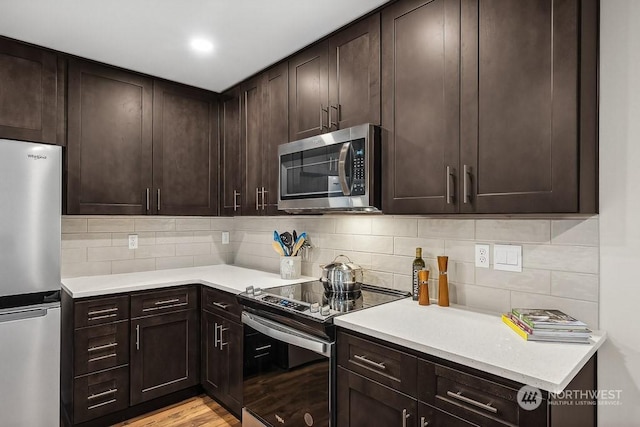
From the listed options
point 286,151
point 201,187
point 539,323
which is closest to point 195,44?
point 286,151

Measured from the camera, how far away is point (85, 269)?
2.85 meters

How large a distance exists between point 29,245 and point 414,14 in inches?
93.2

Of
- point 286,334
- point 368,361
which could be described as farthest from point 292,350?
point 368,361

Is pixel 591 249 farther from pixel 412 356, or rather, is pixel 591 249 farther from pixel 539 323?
pixel 412 356

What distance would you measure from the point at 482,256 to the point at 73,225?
2.77 meters

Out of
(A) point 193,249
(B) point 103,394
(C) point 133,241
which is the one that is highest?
(C) point 133,241

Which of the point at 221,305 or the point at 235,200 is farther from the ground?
the point at 235,200

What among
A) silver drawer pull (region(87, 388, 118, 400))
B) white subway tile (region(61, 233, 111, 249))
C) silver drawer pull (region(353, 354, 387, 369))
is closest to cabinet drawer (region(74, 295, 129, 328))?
silver drawer pull (region(87, 388, 118, 400))

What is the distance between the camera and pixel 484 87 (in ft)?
5.05

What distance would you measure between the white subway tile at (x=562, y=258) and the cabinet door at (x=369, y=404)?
32.5 inches

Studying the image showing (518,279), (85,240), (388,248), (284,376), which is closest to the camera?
(518,279)

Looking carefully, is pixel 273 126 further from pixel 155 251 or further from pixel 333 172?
pixel 155 251

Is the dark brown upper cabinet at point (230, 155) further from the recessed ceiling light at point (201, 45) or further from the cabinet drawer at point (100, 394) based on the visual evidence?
the cabinet drawer at point (100, 394)

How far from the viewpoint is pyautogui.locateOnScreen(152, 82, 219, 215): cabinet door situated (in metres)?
2.94
